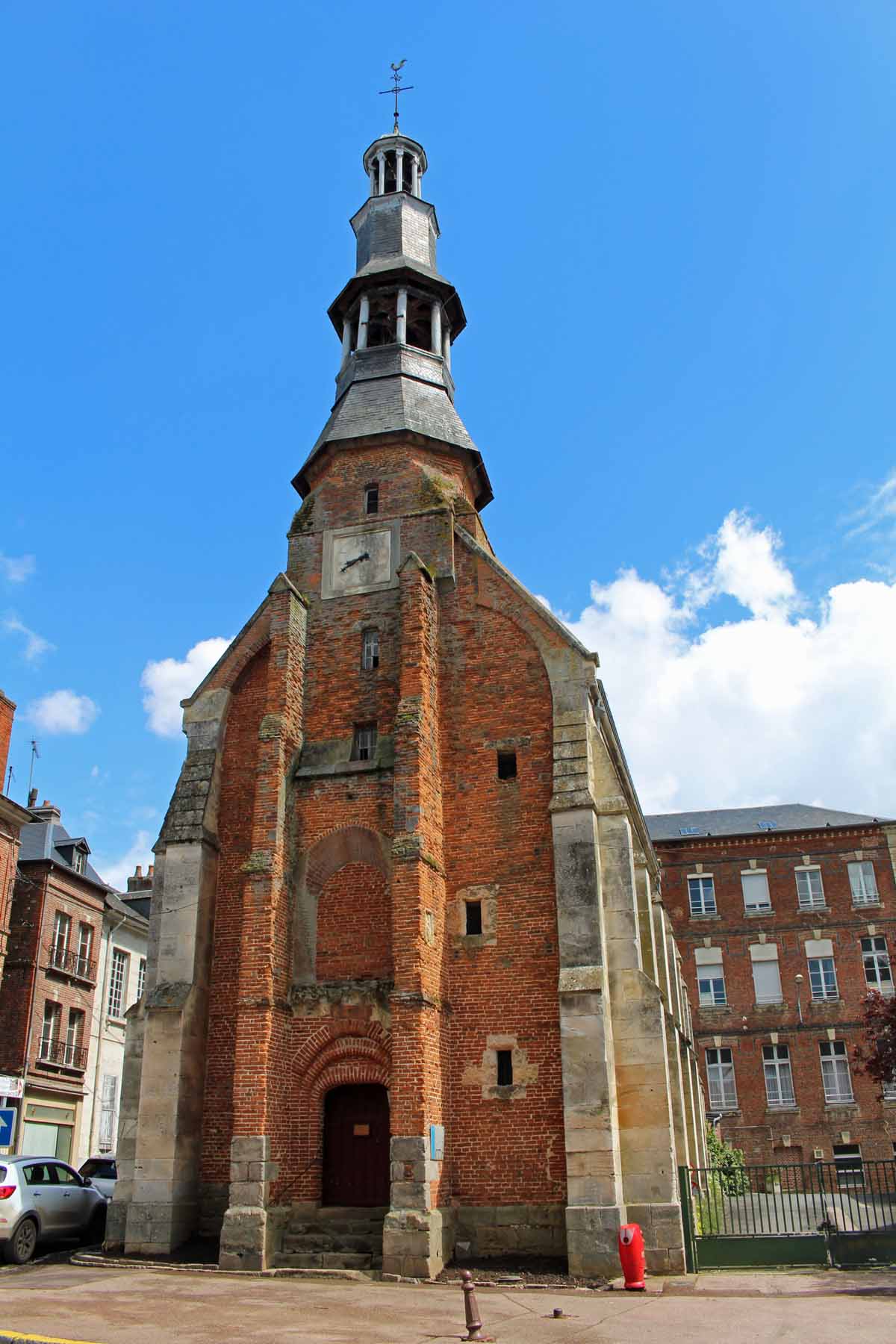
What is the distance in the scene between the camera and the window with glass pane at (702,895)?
136ft

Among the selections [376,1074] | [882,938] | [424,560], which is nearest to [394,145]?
[424,560]

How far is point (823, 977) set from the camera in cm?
3944

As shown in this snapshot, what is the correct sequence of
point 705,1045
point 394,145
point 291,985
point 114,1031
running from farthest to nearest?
1. point 705,1045
2. point 114,1031
3. point 394,145
4. point 291,985

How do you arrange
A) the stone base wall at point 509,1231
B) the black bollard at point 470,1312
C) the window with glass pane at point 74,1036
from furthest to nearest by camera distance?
the window with glass pane at point 74,1036
the stone base wall at point 509,1231
the black bollard at point 470,1312

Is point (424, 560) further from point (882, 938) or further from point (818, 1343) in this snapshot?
point (882, 938)

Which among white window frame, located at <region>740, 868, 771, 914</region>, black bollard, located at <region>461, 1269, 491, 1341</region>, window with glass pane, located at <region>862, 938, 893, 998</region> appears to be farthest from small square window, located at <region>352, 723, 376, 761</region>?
window with glass pane, located at <region>862, 938, 893, 998</region>

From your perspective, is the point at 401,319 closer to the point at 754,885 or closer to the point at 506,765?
the point at 506,765

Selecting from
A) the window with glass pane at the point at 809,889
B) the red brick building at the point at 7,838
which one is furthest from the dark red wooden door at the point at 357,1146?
the window with glass pane at the point at 809,889

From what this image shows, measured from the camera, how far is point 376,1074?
16.5m

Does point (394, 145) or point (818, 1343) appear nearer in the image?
point (818, 1343)

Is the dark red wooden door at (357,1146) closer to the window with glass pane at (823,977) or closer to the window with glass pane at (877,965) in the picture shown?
the window with glass pane at (823,977)

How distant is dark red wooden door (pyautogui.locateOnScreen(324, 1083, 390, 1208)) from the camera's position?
642 inches

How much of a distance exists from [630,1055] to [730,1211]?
8209mm

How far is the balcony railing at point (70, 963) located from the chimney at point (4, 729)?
6190 millimetres
